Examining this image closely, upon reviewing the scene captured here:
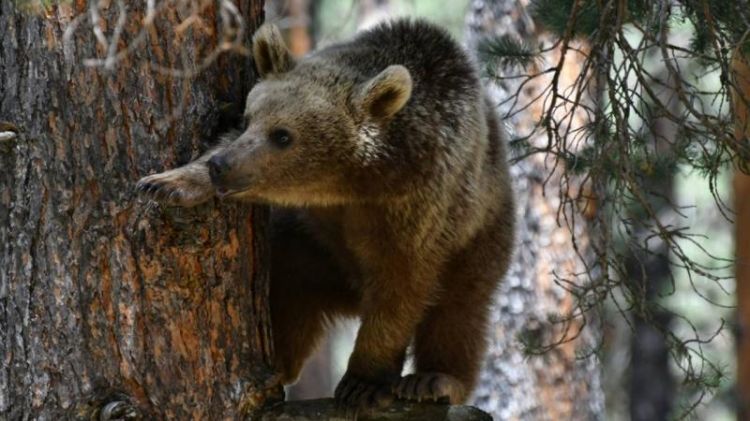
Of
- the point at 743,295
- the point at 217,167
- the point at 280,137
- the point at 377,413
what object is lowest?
the point at 377,413

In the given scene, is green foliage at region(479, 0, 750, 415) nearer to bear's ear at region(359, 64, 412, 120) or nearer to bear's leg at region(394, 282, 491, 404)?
bear's leg at region(394, 282, 491, 404)

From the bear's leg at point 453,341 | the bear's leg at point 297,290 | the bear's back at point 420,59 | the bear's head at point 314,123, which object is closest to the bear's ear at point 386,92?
the bear's head at point 314,123

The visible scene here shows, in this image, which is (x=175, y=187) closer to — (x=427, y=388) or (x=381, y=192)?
(x=381, y=192)

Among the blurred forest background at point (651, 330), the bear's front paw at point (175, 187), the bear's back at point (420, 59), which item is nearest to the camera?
the bear's front paw at point (175, 187)

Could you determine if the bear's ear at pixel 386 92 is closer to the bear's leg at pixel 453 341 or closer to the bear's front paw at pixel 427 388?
the bear's leg at pixel 453 341

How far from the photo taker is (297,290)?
5.36 metres

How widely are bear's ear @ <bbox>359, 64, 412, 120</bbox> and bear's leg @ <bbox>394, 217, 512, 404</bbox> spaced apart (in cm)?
95

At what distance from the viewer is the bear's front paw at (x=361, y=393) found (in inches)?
191

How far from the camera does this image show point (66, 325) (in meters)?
4.07

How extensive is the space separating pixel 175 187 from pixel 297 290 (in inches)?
57.2

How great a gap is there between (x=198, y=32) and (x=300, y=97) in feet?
1.82

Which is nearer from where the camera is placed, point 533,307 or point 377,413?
point 377,413

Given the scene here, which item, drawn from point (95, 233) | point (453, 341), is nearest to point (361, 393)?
point (453, 341)

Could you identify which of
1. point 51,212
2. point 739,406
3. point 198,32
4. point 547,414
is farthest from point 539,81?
point 51,212
